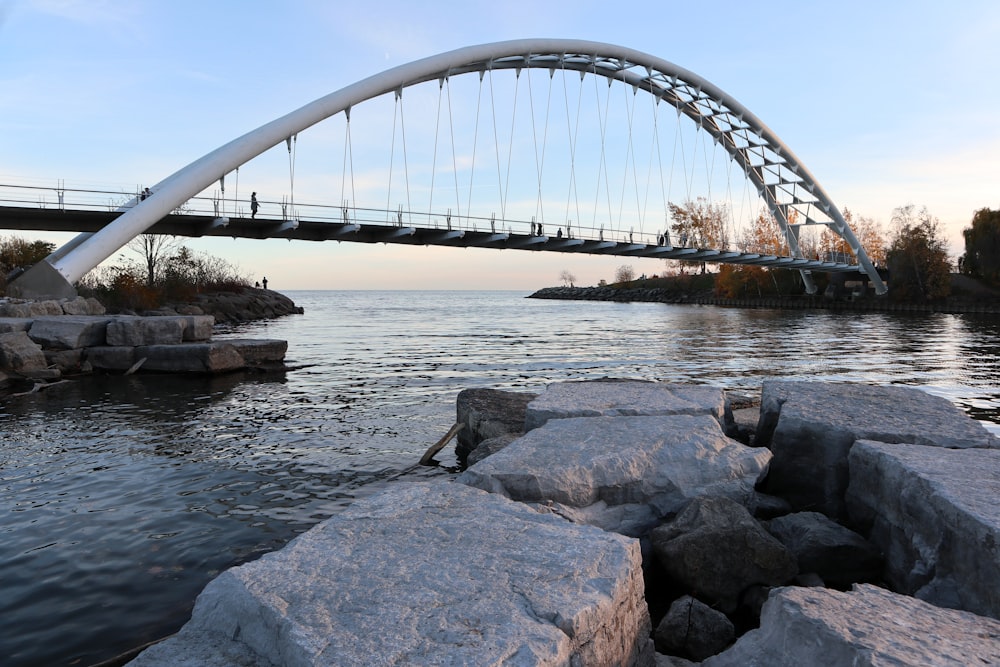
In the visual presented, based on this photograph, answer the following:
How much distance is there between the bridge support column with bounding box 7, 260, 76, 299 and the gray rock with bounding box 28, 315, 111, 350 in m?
7.92

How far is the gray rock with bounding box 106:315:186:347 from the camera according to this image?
50.7 ft

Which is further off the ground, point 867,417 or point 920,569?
point 867,417

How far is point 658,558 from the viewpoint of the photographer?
390cm

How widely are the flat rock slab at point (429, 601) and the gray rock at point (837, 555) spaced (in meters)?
1.57

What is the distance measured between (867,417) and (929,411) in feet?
2.23

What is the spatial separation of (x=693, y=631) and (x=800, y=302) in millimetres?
69463

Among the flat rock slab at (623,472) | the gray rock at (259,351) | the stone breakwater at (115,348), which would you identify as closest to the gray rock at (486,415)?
the flat rock slab at (623,472)

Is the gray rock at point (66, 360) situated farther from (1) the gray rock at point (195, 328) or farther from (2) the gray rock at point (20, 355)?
(1) the gray rock at point (195, 328)

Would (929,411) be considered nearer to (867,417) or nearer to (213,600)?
(867,417)

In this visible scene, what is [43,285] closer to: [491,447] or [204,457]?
Result: [204,457]

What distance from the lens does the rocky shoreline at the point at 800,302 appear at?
A: 52719mm

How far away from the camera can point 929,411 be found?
17.5 feet

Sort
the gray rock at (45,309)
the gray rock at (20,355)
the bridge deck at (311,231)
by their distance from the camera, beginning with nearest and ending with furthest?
the gray rock at (20,355), the gray rock at (45,309), the bridge deck at (311,231)

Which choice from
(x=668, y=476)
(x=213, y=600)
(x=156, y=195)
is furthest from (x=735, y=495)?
(x=156, y=195)
